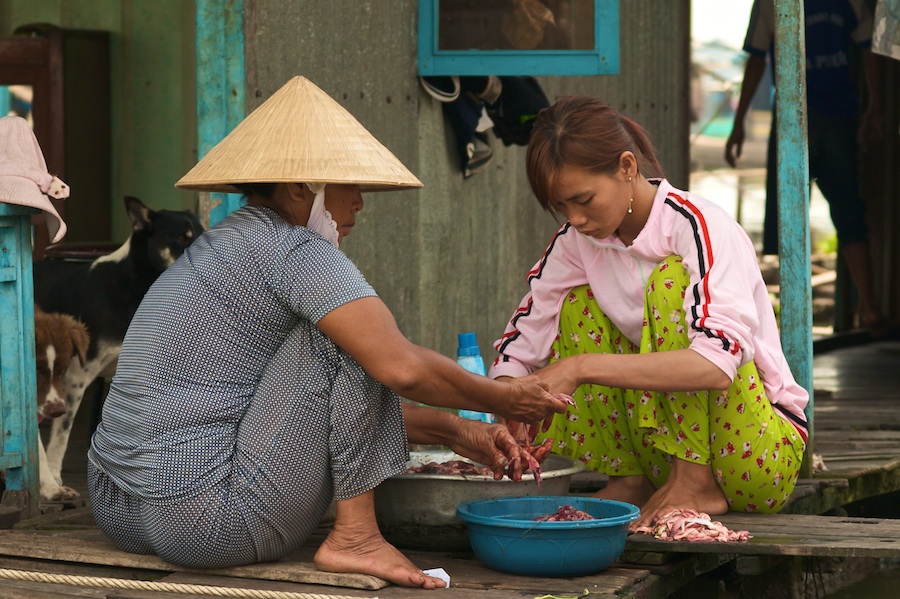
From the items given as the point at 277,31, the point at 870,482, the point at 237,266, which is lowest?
the point at 870,482

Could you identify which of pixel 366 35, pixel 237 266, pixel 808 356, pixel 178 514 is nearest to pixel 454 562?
pixel 178 514

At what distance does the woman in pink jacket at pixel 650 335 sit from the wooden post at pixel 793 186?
0.49 metres

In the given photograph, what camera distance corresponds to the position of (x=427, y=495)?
3.42m

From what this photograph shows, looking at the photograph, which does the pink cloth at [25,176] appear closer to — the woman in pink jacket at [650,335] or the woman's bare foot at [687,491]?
the woman in pink jacket at [650,335]

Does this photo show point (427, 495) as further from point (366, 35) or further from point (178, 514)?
point (366, 35)

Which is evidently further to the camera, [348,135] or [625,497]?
[625,497]

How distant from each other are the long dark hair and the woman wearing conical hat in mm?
609

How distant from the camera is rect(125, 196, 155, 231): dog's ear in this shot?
4.80 meters

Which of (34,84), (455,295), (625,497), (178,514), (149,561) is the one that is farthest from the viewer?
(34,84)

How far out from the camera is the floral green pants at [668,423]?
11.6ft

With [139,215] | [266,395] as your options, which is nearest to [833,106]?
[139,215]

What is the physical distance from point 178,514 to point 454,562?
773 millimetres

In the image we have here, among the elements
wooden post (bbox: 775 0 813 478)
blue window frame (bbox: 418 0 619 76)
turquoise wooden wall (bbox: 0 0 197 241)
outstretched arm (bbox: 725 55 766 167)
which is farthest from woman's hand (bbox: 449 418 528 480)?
outstretched arm (bbox: 725 55 766 167)

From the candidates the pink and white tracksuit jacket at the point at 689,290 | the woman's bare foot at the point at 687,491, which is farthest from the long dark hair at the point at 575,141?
the woman's bare foot at the point at 687,491
